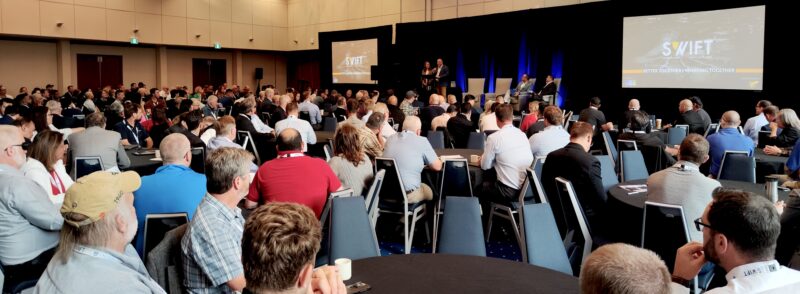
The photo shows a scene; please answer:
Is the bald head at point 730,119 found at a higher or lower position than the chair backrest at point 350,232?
higher

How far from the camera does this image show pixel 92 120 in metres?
6.66

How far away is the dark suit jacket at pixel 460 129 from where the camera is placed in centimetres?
870

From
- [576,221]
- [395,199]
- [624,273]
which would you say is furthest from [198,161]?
[624,273]

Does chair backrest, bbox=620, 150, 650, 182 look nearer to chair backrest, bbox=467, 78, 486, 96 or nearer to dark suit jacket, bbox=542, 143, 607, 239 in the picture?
dark suit jacket, bbox=542, 143, 607, 239

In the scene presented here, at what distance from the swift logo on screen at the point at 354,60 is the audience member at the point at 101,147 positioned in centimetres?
1501

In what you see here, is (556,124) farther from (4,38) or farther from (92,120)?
(4,38)

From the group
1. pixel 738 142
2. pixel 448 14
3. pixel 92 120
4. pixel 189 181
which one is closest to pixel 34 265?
pixel 189 181

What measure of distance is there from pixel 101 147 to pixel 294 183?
10.6 feet

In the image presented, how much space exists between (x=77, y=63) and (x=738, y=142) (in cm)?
1997

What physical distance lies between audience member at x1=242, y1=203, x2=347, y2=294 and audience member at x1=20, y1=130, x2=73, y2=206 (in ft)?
10.2

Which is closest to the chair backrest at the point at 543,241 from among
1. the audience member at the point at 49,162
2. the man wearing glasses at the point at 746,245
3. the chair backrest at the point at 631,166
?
the man wearing glasses at the point at 746,245

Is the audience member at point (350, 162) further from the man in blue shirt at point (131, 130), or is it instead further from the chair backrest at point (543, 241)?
the man in blue shirt at point (131, 130)

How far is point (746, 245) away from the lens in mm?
2215

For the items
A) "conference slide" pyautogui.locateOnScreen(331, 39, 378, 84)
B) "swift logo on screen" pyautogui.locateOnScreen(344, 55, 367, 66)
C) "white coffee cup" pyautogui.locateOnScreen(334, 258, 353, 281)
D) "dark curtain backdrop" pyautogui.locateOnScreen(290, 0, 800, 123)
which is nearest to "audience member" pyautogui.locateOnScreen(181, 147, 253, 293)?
"white coffee cup" pyautogui.locateOnScreen(334, 258, 353, 281)
